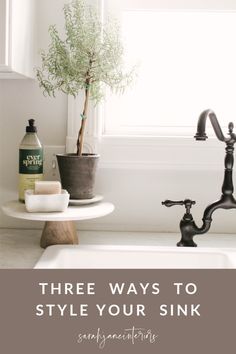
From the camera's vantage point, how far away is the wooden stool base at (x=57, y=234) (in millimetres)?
1595

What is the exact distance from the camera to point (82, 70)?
163 cm

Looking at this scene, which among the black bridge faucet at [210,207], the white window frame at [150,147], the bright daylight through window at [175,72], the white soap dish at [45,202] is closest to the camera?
the white soap dish at [45,202]

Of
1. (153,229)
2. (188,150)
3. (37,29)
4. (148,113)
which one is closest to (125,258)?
(153,229)

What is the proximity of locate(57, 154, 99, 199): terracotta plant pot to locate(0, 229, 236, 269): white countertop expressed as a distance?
0.16 metres

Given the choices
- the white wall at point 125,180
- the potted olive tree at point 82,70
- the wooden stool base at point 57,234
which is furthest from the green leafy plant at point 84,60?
the wooden stool base at point 57,234

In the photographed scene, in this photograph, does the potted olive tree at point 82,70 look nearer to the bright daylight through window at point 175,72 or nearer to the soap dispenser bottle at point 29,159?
the soap dispenser bottle at point 29,159

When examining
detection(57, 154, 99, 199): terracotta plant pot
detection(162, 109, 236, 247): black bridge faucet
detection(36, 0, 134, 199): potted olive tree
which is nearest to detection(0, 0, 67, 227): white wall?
detection(36, 0, 134, 199): potted olive tree

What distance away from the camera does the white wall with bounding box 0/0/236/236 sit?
184 centimetres

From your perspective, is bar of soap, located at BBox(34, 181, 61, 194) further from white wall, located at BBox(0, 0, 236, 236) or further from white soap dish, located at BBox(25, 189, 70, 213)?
white wall, located at BBox(0, 0, 236, 236)

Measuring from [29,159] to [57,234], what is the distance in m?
0.25

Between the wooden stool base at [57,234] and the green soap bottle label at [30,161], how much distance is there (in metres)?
0.19

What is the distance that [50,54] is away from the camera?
1781mm
